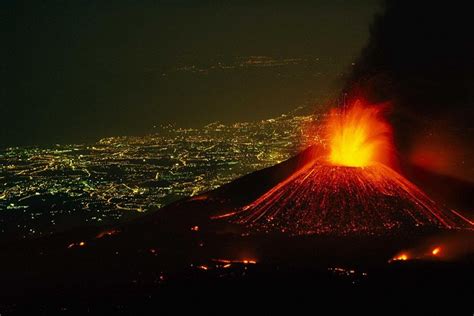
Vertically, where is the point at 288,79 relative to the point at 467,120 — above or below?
above

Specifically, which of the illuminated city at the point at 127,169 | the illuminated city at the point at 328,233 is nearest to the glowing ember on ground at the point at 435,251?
the illuminated city at the point at 328,233

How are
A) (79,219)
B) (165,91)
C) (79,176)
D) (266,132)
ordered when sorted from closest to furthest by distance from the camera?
(79,219), (79,176), (266,132), (165,91)

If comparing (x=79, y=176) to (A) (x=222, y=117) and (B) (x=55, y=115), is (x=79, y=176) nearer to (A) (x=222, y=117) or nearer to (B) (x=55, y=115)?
(A) (x=222, y=117)

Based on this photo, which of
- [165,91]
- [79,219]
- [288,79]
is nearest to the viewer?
[79,219]

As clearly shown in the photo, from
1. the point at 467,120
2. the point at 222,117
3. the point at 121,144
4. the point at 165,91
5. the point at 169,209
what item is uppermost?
the point at 165,91

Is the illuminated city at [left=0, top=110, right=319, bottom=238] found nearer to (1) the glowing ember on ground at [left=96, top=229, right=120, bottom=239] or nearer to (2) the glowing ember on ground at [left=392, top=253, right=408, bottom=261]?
(1) the glowing ember on ground at [left=96, top=229, right=120, bottom=239]

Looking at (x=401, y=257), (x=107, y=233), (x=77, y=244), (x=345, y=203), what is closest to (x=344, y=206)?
(x=345, y=203)

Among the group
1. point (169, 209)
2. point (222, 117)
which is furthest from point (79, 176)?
point (169, 209)
